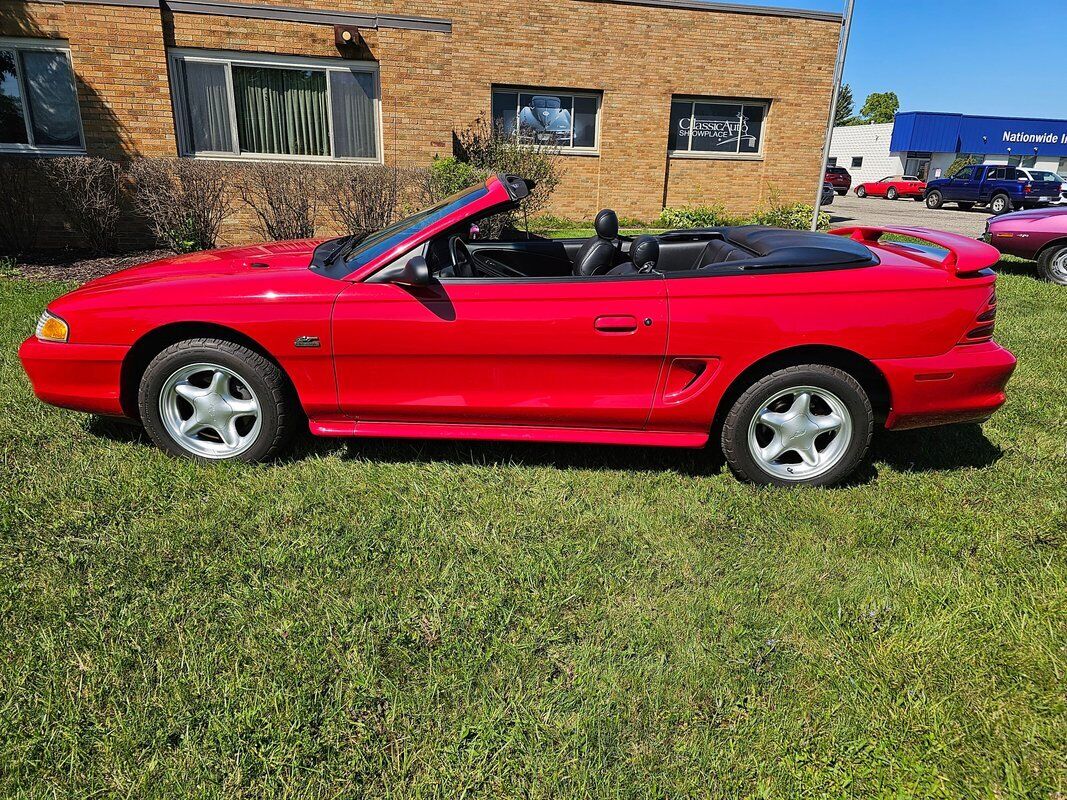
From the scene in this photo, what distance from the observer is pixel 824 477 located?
357 centimetres

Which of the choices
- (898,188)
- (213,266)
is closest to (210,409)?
(213,266)

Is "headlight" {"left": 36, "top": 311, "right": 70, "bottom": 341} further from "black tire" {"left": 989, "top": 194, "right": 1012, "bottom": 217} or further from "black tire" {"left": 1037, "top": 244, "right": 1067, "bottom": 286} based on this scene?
"black tire" {"left": 989, "top": 194, "right": 1012, "bottom": 217}

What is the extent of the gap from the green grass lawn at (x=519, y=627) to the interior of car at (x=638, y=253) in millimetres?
1087

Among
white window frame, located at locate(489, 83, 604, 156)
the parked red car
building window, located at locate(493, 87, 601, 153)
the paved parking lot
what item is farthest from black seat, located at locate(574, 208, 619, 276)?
the parked red car

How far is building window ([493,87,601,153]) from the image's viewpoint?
14.8 metres

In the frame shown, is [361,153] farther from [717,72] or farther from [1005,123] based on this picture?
[1005,123]

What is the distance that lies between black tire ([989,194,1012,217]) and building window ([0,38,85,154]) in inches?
1139

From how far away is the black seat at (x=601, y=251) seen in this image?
3.98 metres

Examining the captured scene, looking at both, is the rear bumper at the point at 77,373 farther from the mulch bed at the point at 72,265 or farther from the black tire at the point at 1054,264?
the black tire at the point at 1054,264

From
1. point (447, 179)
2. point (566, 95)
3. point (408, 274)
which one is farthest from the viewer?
point (566, 95)

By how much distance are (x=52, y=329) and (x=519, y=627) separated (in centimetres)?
291

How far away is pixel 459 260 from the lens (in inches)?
147

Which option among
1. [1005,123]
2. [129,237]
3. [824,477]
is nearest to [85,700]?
[824,477]

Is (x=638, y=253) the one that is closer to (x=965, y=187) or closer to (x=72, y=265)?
(x=72, y=265)
